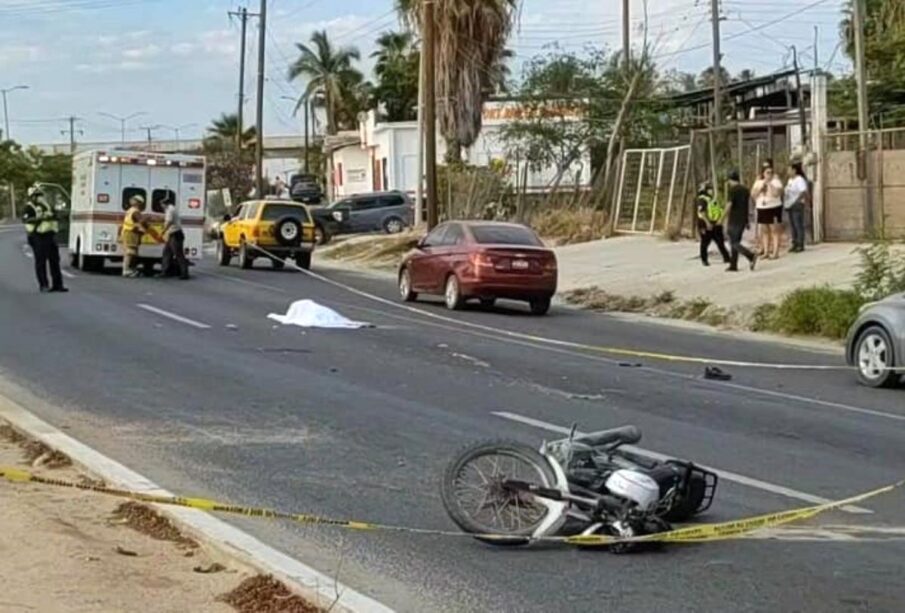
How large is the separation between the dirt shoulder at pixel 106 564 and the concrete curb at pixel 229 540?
7 cm

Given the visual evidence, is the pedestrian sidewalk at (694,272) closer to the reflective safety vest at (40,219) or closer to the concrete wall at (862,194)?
the concrete wall at (862,194)

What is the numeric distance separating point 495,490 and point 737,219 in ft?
66.4

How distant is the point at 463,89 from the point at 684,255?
2031cm

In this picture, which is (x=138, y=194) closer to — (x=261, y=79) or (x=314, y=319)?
(x=314, y=319)

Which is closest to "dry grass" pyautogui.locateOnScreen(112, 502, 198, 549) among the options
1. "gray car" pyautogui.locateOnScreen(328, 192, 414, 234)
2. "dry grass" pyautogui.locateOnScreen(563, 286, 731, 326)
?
"dry grass" pyautogui.locateOnScreen(563, 286, 731, 326)

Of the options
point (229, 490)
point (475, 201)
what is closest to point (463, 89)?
point (475, 201)

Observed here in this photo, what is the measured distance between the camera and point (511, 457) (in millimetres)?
8156

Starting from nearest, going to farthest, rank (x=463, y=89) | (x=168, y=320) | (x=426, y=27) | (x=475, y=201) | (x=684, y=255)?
1. (x=168, y=320)
2. (x=684, y=255)
3. (x=426, y=27)
4. (x=475, y=201)
5. (x=463, y=89)

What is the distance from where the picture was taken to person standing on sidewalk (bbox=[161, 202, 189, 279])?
108 ft

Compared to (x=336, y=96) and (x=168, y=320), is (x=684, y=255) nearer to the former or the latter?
(x=168, y=320)

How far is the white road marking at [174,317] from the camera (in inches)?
843

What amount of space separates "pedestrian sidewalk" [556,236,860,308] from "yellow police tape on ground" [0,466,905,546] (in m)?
15.7

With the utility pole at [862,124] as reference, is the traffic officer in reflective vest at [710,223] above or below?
below

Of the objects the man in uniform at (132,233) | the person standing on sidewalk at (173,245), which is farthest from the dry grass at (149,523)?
the man in uniform at (132,233)
